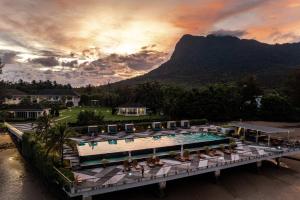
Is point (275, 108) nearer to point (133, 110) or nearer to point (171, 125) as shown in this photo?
point (171, 125)

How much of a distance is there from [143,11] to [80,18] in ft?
25.1

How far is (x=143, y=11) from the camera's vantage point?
2914 centimetres

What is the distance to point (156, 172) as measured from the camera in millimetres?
21016

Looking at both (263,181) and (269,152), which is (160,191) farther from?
(269,152)

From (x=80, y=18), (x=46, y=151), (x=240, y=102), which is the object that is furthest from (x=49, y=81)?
(x=46, y=151)

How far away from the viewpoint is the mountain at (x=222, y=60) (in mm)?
124312

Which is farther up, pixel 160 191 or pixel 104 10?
pixel 104 10

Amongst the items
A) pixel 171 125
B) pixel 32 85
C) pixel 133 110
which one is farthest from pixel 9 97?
pixel 171 125

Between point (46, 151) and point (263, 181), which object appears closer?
point (46, 151)

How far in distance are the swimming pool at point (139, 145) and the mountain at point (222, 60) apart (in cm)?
8105

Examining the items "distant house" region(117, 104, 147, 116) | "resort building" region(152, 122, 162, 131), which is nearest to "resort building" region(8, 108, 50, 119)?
"distant house" region(117, 104, 147, 116)

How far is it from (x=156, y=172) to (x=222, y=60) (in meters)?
145

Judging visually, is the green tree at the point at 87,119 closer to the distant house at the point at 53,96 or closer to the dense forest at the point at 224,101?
the dense forest at the point at 224,101

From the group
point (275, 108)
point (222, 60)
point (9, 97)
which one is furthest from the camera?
point (222, 60)
